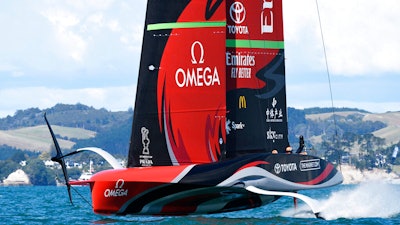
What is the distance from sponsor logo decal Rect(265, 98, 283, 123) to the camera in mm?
28109

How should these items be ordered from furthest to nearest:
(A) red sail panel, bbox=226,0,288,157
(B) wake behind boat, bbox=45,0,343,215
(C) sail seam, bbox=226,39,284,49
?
1. (C) sail seam, bbox=226,39,284,49
2. (A) red sail panel, bbox=226,0,288,157
3. (B) wake behind boat, bbox=45,0,343,215

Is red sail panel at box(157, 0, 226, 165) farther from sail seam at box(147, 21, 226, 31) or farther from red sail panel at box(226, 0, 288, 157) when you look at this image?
red sail panel at box(226, 0, 288, 157)

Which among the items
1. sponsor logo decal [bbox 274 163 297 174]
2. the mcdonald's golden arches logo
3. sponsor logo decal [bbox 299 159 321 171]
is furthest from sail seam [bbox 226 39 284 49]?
sponsor logo decal [bbox 274 163 297 174]

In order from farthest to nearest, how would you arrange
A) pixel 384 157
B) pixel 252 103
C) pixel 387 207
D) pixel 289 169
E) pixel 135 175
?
pixel 384 157, pixel 387 207, pixel 252 103, pixel 289 169, pixel 135 175

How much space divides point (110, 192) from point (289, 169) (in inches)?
171

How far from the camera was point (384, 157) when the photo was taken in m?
189

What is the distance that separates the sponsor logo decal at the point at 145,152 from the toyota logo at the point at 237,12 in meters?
4.25

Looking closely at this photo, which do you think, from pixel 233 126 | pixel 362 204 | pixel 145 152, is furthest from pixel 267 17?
pixel 145 152

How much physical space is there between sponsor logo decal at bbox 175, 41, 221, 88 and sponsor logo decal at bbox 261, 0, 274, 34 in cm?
363

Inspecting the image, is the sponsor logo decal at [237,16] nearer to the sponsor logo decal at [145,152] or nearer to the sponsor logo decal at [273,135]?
the sponsor logo decal at [273,135]

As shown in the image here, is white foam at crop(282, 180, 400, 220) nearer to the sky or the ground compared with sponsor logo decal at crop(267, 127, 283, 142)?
nearer to the ground

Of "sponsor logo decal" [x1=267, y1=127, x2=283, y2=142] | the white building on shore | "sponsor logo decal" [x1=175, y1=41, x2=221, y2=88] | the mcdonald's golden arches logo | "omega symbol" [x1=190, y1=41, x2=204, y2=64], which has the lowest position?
"sponsor logo decal" [x1=267, y1=127, x2=283, y2=142]

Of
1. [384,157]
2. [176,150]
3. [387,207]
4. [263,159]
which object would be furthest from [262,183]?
[384,157]

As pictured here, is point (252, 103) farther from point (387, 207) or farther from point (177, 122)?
point (387, 207)
